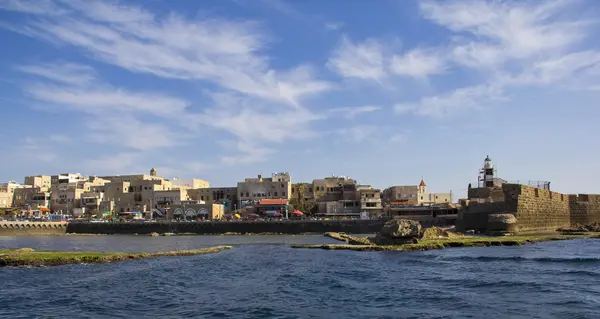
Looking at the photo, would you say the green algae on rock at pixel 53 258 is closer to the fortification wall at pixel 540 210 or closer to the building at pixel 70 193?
the fortification wall at pixel 540 210

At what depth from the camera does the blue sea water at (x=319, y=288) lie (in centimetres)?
2234

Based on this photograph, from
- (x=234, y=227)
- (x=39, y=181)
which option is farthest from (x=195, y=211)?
(x=39, y=181)

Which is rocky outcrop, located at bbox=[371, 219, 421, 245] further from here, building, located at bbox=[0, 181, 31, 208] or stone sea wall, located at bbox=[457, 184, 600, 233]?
building, located at bbox=[0, 181, 31, 208]

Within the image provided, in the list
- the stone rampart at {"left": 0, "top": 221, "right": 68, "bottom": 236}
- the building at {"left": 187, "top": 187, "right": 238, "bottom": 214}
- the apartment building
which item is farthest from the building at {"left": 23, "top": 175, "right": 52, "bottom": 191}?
the apartment building

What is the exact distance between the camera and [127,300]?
987 inches

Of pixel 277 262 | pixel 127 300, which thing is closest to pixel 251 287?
pixel 127 300

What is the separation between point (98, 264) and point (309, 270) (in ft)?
51.5

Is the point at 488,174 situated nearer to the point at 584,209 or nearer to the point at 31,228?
the point at 584,209

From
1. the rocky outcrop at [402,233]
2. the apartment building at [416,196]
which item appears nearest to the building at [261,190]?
the apartment building at [416,196]

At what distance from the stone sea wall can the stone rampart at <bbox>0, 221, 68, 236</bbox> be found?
74373mm

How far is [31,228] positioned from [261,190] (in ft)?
150

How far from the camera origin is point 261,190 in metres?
116

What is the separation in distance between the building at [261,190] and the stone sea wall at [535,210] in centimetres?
4771

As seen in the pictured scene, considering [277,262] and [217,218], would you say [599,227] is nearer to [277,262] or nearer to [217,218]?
[277,262]
